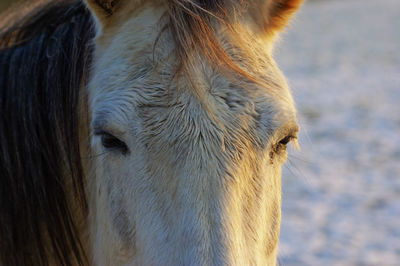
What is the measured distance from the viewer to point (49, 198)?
2.05 metres

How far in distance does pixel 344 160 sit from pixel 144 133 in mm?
6375

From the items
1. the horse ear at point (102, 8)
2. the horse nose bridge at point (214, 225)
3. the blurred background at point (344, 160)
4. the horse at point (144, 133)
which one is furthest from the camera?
the blurred background at point (344, 160)

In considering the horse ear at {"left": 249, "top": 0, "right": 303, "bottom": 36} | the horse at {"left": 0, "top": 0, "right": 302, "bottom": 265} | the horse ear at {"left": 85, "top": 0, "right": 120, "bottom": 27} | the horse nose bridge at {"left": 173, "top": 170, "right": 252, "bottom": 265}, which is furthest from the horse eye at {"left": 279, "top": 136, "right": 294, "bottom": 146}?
the horse ear at {"left": 85, "top": 0, "right": 120, "bottom": 27}

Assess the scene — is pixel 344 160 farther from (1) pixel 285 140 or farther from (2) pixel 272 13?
(1) pixel 285 140

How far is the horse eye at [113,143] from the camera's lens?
171 centimetres

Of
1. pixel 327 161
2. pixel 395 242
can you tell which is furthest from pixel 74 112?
pixel 327 161

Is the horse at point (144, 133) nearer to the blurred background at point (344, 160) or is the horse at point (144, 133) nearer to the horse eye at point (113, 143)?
the horse eye at point (113, 143)

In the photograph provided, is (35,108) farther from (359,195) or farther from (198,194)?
(359,195)

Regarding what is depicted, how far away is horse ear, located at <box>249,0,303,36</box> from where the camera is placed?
1.96m

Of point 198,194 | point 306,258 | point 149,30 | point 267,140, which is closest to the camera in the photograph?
point 198,194

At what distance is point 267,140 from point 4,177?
3.61ft

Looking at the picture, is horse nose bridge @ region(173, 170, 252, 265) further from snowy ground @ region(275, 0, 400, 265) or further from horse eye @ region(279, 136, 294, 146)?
snowy ground @ region(275, 0, 400, 265)

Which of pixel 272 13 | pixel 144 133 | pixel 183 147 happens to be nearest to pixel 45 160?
pixel 144 133

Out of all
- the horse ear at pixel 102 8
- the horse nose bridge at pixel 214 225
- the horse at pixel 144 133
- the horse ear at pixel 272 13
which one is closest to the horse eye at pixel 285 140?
the horse at pixel 144 133
